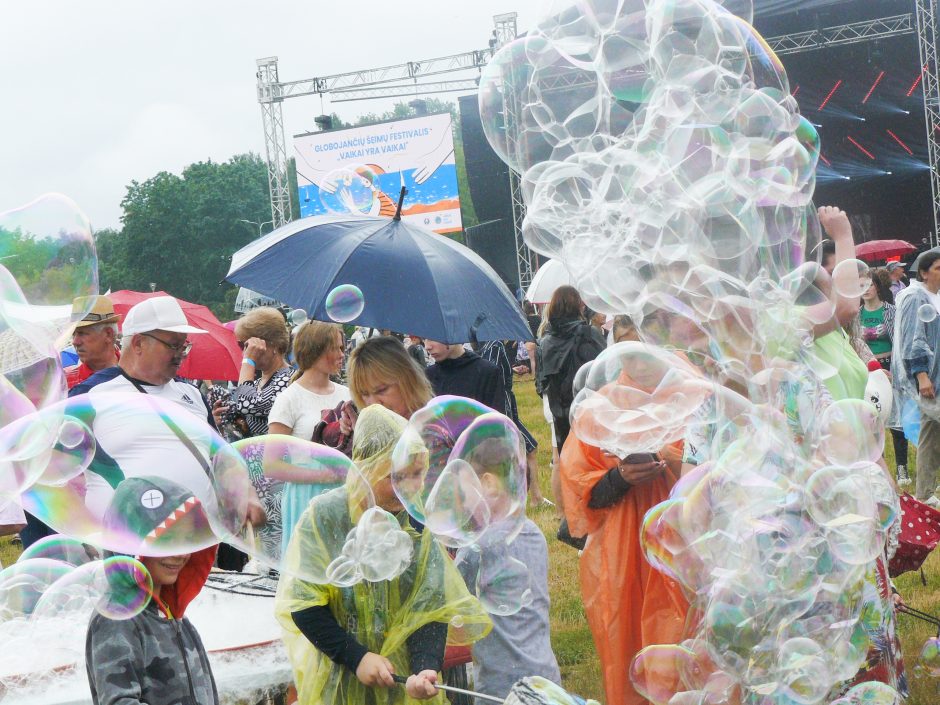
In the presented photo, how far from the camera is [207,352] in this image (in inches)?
308

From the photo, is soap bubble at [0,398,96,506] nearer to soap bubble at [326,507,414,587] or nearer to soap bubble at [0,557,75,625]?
soap bubble at [0,557,75,625]

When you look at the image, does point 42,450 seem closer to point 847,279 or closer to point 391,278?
point 391,278

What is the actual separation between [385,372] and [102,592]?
47.9 inches

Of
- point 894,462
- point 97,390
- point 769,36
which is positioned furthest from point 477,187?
point 97,390

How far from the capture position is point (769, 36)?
57.1 feet

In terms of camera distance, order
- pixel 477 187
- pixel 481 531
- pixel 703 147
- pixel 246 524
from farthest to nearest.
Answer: pixel 477 187
pixel 703 147
pixel 481 531
pixel 246 524

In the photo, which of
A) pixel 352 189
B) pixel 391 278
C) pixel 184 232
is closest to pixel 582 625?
pixel 391 278

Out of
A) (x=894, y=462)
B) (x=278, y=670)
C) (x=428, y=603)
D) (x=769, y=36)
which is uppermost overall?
(x=769, y=36)

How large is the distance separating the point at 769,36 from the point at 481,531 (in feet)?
53.2

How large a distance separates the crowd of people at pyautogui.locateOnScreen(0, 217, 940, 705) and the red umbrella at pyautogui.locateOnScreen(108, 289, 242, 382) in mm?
2120

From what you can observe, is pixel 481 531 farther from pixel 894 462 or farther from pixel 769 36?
pixel 769 36

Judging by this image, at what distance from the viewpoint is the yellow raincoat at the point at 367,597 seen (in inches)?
107

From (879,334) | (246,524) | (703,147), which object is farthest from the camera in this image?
(879,334)

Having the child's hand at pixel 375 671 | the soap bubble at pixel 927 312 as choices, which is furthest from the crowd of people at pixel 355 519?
the soap bubble at pixel 927 312
